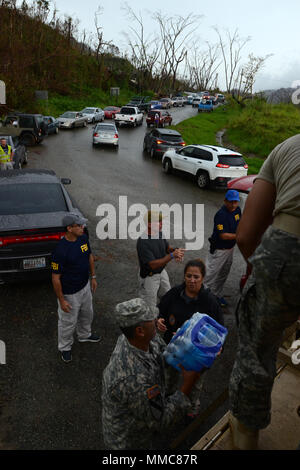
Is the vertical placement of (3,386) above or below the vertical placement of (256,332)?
below

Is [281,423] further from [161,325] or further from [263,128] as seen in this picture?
[263,128]

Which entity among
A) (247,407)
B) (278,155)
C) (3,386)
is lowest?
(3,386)

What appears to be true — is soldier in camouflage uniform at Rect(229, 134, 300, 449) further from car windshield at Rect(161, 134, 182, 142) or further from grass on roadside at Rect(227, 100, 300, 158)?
grass on roadside at Rect(227, 100, 300, 158)

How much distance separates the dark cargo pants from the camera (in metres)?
1.40

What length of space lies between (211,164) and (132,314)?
1248 cm

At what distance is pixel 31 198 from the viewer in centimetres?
618

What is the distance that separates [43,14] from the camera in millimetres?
39156

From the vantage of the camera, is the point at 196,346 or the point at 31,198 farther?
the point at 31,198

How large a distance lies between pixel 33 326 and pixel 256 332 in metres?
4.11

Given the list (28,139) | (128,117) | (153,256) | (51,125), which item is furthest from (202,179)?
(128,117)

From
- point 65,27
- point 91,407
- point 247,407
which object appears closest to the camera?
point 247,407
